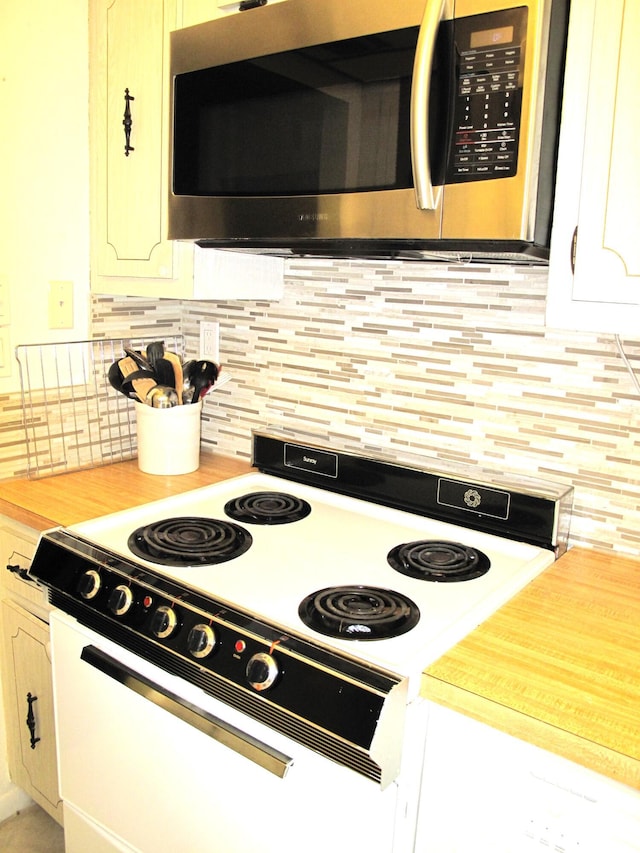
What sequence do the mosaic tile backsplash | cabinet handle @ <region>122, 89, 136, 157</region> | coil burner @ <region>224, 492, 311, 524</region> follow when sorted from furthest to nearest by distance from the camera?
cabinet handle @ <region>122, 89, 136, 157</region> < coil burner @ <region>224, 492, 311, 524</region> < the mosaic tile backsplash

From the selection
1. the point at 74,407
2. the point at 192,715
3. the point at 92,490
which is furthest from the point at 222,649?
the point at 74,407

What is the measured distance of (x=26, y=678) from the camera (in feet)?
5.75

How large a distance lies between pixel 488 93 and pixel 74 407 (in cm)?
132

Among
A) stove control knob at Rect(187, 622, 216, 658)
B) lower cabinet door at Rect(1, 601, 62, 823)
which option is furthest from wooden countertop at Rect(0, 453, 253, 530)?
stove control knob at Rect(187, 622, 216, 658)

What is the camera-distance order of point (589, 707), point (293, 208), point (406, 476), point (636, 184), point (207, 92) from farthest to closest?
point (406, 476) → point (207, 92) → point (293, 208) → point (636, 184) → point (589, 707)

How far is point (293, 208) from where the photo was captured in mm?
1364

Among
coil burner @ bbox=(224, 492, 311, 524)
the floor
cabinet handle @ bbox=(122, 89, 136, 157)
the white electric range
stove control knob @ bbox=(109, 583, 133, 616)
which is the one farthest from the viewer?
the floor

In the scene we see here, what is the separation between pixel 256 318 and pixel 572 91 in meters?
1.06

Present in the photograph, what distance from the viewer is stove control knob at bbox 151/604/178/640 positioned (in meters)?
1.21

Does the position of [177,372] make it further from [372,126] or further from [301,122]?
[372,126]

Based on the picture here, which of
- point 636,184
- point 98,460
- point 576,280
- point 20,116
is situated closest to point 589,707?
point 576,280

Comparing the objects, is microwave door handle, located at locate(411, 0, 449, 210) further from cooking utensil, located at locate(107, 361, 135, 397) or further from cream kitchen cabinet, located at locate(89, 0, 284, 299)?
cooking utensil, located at locate(107, 361, 135, 397)

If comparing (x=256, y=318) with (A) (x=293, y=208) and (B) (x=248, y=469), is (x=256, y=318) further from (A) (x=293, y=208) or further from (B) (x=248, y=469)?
(A) (x=293, y=208)

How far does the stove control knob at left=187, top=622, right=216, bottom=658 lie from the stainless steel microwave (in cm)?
71
